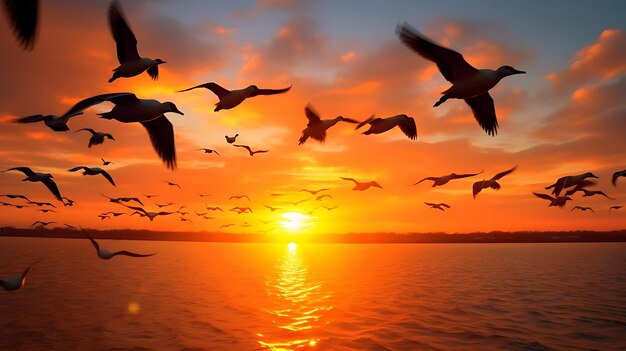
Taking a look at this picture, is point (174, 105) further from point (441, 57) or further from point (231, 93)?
point (441, 57)

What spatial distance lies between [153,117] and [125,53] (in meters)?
3.60

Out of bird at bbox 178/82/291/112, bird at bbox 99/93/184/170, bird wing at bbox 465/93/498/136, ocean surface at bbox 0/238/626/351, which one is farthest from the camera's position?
ocean surface at bbox 0/238/626/351

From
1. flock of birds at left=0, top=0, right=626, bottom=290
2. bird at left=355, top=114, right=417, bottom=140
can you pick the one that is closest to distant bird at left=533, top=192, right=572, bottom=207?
flock of birds at left=0, top=0, right=626, bottom=290

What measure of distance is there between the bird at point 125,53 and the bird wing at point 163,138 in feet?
4.91

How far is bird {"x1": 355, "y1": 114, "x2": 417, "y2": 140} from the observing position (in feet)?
48.1

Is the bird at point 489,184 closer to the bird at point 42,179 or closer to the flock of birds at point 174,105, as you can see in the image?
the flock of birds at point 174,105

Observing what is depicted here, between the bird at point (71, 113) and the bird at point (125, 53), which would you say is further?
the bird at point (125, 53)

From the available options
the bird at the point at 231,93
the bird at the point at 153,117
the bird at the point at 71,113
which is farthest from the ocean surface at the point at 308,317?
the bird at the point at 71,113

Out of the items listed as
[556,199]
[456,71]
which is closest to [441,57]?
[456,71]

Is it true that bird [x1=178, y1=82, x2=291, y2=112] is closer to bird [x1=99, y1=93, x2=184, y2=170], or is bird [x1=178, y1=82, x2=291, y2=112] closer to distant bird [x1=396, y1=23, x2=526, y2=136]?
bird [x1=99, y1=93, x2=184, y2=170]

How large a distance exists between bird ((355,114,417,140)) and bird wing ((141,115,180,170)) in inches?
219

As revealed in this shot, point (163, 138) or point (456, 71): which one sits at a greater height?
point (456, 71)

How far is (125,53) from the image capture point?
13.0 metres

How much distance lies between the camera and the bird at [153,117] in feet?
33.6
